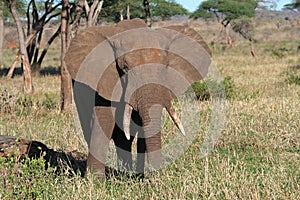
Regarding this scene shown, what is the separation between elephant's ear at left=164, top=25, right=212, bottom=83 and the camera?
5195 millimetres

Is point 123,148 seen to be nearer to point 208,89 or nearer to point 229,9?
point 208,89

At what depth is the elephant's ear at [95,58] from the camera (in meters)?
4.86

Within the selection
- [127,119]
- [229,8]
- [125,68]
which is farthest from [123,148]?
[229,8]

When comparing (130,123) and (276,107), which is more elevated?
(130,123)

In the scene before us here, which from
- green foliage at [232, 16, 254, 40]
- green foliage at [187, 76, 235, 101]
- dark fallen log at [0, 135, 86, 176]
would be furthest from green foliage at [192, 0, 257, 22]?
dark fallen log at [0, 135, 86, 176]

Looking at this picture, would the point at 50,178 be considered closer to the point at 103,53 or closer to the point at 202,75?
the point at 103,53

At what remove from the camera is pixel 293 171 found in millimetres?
5203

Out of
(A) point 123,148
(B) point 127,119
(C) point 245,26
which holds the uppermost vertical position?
(B) point 127,119

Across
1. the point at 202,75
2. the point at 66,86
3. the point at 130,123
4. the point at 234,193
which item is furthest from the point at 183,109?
the point at 234,193

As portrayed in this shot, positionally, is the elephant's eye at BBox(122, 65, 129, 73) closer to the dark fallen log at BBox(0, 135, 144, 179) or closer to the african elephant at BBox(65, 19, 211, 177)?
the african elephant at BBox(65, 19, 211, 177)

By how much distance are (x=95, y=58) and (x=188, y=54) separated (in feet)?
3.20

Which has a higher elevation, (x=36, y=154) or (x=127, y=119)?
(x=127, y=119)

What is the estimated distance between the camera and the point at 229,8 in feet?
118

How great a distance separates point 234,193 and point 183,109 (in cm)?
479
